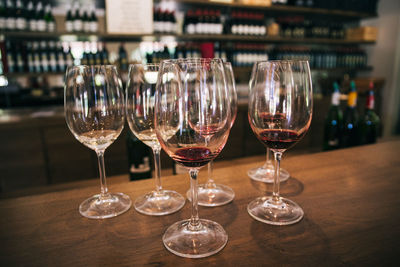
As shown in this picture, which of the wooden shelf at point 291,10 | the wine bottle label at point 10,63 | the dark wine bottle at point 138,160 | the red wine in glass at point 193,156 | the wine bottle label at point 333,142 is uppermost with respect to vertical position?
the wooden shelf at point 291,10

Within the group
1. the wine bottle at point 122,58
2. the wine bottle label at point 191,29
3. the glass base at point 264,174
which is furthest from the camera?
the wine bottle label at point 191,29

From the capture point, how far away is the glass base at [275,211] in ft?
1.50

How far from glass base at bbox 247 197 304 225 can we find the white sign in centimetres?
256

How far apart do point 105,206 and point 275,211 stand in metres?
0.32

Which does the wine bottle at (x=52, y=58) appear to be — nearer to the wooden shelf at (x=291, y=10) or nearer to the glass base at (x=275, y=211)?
the wooden shelf at (x=291, y=10)

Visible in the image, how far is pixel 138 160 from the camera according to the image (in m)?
0.88

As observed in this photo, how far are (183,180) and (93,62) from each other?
8.44 feet

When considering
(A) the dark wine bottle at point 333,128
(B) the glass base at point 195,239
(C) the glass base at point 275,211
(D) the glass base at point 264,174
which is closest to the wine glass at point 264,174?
(D) the glass base at point 264,174

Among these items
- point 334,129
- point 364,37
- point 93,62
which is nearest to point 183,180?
point 334,129

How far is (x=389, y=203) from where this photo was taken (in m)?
0.51

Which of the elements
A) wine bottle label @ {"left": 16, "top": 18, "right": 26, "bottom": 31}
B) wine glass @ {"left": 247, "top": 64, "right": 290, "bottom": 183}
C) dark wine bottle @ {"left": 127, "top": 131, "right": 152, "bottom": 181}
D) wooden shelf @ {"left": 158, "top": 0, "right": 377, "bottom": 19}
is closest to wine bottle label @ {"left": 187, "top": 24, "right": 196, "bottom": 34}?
wooden shelf @ {"left": 158, "top": 0, "right": 377, "bottom": 19}

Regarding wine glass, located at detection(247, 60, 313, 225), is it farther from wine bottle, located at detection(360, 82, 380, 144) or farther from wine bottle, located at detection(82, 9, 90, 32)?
wine bottle, located at detection(82, 9, 90, 32)

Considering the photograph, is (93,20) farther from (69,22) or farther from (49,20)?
(49,20)

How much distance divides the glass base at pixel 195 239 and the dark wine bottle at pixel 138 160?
44cm
